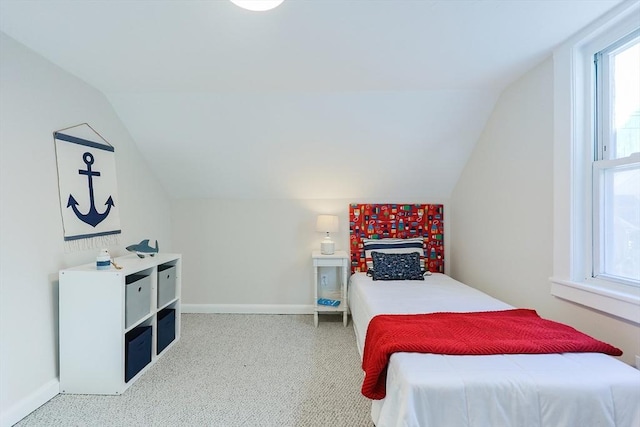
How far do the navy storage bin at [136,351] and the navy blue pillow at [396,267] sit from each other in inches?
78.3

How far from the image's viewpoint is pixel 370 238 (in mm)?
3543

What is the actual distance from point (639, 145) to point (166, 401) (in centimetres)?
292

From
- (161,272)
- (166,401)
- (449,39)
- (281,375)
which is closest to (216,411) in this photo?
(166,401)

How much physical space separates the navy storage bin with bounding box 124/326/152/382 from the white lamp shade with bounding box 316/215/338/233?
1741mm

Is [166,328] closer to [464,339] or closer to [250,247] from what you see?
[250,247]

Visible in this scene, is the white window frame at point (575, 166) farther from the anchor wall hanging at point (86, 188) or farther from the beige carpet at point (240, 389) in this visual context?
the anchor wall hanging at point (86, 188)

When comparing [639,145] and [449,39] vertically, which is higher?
[449,39]

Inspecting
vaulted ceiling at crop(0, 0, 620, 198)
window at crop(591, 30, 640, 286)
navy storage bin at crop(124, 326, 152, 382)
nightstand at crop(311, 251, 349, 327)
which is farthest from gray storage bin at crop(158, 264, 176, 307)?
window at crop(591, 30, 640, 286)

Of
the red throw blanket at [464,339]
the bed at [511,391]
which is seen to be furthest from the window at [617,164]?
the bed at [511,391]

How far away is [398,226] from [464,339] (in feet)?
6.82

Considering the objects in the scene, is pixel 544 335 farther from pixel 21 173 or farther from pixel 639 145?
pixel 21 173

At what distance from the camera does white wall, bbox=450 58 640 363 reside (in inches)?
76.5

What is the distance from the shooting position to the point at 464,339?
1543mm

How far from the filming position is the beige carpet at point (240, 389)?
174cm
